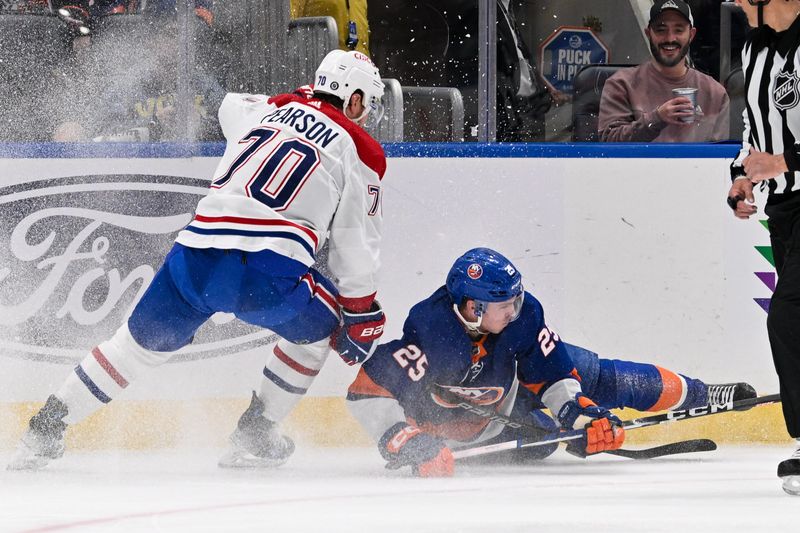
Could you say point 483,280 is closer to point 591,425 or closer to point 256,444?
point 591,425

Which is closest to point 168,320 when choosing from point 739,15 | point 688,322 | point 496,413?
point 496,413

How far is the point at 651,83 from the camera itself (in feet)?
12.9

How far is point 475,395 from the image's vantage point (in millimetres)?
3393

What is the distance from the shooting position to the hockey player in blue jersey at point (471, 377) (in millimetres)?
3240

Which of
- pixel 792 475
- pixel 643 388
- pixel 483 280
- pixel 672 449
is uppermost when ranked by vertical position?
pixel 483 280

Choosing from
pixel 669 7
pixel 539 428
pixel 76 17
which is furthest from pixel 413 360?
pixel 76 17

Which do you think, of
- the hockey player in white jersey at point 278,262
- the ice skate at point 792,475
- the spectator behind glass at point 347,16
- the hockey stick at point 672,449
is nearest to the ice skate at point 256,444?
the hockey player in white jersey at point 278,262

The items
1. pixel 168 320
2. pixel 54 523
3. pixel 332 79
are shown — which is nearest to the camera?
pixel 54 523

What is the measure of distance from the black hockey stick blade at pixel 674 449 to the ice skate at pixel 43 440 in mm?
1502

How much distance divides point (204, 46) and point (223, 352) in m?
0.94

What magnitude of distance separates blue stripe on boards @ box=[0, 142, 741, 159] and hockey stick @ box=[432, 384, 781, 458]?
31.1 inches

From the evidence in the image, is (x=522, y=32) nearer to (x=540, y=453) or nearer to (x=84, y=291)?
(x=540, y=453)

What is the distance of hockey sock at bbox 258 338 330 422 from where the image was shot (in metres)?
3.41

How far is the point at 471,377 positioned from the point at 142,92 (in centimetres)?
140
